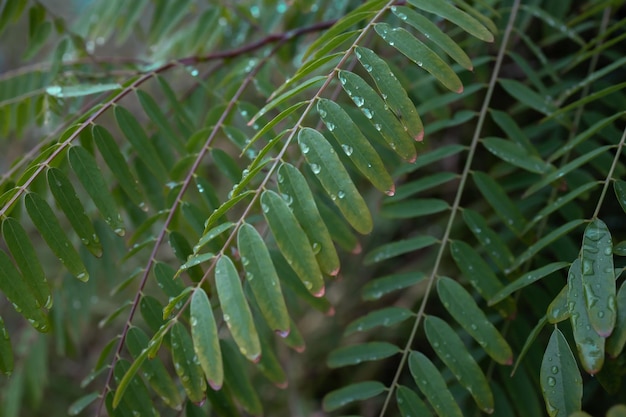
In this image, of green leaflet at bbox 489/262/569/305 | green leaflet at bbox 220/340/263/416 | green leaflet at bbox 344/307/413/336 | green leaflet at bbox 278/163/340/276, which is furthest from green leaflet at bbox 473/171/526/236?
green leaflet at bbox 220/340/263/416

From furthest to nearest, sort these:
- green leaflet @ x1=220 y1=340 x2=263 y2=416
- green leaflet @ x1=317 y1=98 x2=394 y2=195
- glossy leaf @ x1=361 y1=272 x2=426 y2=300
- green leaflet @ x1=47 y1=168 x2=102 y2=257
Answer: glossy leaf @ x1=361 y1=272 x2=426 y2=300 → green leaflet @ x1=220 y1=340 x2=263 y2=416 → green leaflet @ x1=47 y1=168 x2=102 y2=257 → green leaflet @ x1=317 y1=98 x2=394 y2=195

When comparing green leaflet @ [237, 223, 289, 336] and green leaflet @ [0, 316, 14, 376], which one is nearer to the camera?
green leaflet @ [237, 223, 289, 336]

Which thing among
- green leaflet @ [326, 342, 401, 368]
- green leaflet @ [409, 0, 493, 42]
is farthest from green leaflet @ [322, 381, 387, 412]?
green leaflet @ [409, 0, 493, 42]

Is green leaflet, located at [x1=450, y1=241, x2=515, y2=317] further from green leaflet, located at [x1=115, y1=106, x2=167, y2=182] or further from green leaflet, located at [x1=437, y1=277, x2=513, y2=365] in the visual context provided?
green leaflet, located at [x1=115, y1=106, x2=167, y2=182]

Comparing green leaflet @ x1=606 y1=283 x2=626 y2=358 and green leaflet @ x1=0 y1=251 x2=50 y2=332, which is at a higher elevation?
Answer: green leaflet @ x1=0 y1=251 x2=50 y2=332

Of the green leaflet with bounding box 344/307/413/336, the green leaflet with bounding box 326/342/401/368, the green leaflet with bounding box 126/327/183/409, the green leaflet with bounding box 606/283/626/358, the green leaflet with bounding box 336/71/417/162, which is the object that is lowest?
the green leaflet with bounding box 606/283/626/358

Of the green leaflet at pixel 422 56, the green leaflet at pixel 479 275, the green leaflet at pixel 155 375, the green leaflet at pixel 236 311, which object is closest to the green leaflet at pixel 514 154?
the green leaflet at pixel 479 275

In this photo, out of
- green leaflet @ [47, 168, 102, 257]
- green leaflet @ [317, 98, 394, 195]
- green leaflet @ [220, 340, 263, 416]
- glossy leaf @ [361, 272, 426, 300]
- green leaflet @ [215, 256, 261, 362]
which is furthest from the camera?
glossy leaf @ [361, 272, 426, 300]

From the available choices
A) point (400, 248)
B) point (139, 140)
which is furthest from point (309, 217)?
point (139, 140)

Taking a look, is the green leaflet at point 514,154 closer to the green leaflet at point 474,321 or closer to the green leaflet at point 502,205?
the green leaflet at point 502,205
